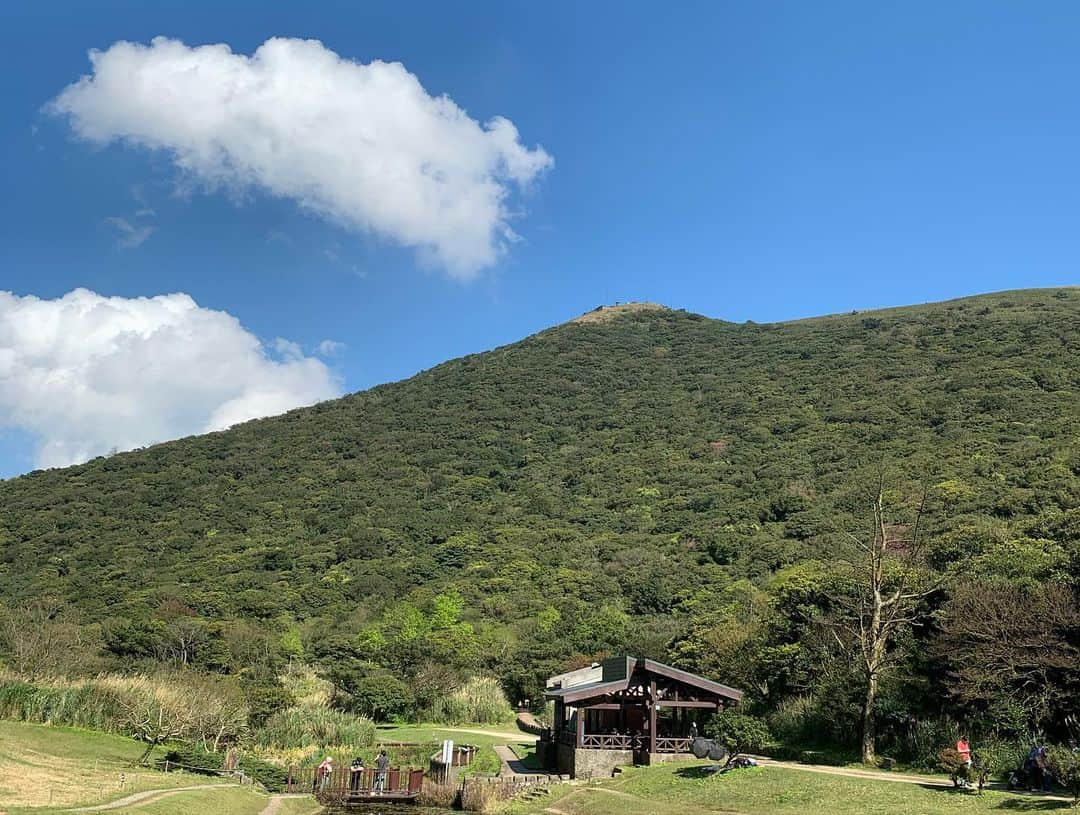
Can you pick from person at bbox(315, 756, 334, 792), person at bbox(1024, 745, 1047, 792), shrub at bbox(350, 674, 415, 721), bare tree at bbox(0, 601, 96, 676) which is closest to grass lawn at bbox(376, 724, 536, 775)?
shrub at bbox(350, 674, 415, 721)

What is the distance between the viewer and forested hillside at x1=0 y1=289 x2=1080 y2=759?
4228 centimetres

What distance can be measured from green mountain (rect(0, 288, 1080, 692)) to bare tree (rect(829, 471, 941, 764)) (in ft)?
17.4

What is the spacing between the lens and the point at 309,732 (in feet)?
111

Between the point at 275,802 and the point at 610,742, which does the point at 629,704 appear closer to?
the point at 610,742

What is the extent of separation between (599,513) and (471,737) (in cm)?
4112

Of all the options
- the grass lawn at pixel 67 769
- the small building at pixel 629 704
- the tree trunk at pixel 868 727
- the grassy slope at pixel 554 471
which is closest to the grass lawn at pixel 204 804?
the grass lawn at pixel 67 769

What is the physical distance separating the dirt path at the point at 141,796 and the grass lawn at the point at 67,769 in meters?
0.26

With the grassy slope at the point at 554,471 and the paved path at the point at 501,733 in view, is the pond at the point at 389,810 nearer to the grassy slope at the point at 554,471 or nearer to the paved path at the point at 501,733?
the paved path at the point at 501,733

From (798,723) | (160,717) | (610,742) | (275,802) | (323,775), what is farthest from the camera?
(798,723)

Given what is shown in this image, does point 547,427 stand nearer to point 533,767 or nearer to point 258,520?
point 258,520

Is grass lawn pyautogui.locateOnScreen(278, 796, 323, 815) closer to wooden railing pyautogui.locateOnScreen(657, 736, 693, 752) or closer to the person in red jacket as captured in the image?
wooden railing pyautogui.locateOnScreen(657, 736, 693, 752)

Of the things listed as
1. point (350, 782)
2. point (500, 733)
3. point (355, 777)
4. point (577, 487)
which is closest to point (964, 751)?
point (355, 777)

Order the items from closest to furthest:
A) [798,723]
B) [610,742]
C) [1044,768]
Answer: [1044,768] → [610,742] → [798,723]

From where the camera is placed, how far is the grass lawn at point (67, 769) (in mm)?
18172
